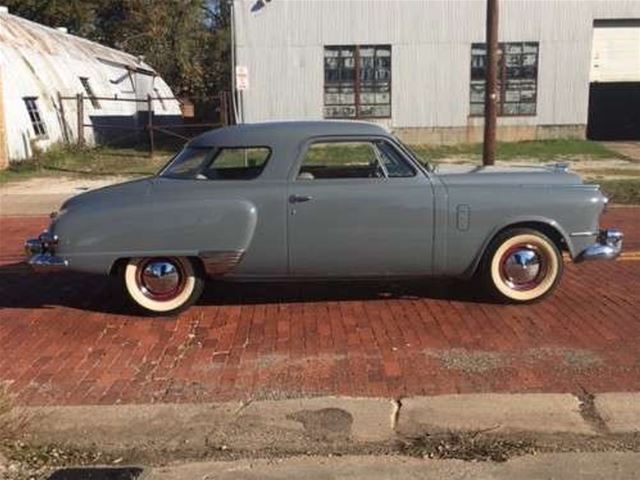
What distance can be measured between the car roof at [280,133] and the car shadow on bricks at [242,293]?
4.55 ft

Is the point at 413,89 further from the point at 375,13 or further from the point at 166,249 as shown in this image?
the point at 166,249

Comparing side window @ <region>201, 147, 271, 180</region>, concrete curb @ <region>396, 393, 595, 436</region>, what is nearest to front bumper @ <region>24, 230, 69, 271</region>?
side window @ <region>201, 147, 271, 180</region>

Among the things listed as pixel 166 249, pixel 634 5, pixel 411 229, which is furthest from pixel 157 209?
pixel 634 5

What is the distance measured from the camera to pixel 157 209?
21.8ft

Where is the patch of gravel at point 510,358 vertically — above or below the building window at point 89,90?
below

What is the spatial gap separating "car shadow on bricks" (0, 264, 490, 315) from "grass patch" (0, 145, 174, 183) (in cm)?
1118

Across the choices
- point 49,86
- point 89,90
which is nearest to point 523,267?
point 49,86

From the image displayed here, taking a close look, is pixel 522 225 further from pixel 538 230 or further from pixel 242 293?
pixel 242 293

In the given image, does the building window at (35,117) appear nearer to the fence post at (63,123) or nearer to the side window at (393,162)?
the fence post at (63,123)

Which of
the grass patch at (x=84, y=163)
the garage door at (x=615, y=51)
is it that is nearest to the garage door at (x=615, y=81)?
the garage door at (x=615, y=51)

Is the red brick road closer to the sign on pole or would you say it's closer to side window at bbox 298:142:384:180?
side window at bbox 298:142:384:180

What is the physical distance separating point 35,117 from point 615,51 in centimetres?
1762

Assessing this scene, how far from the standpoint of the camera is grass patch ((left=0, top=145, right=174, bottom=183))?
19.8m

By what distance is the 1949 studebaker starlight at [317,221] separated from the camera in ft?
22.0
